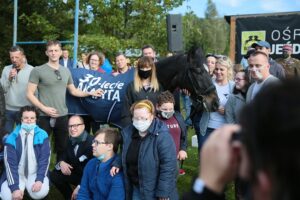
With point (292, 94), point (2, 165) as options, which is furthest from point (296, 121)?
→ point (2, 165)

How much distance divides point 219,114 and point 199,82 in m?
0.54

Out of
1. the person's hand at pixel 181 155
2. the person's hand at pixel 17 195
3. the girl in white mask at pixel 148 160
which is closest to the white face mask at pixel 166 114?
the person's hand at pixel 181 155

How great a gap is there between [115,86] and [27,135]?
1.44 meters

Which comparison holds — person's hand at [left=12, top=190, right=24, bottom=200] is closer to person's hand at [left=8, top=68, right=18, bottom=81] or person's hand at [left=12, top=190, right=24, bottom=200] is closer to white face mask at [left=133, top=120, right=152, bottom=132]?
white face mask at [left=133, top=120, right=152, bottom=132]

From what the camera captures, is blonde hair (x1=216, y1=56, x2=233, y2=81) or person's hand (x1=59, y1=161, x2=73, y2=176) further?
blonde hair (x1=216, y1=56, x2=233, y2=81)

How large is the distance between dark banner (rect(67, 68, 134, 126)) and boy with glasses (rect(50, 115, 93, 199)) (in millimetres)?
827

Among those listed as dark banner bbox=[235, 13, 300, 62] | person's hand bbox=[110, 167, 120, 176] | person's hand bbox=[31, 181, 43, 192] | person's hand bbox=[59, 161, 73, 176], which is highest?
dark banner bbox=[235, 13, 300, 62]

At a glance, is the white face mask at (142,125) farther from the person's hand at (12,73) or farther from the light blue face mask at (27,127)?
the person's hand at (12,73)

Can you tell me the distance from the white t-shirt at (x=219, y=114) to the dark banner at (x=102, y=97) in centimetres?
114

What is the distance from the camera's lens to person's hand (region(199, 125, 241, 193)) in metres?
0.91

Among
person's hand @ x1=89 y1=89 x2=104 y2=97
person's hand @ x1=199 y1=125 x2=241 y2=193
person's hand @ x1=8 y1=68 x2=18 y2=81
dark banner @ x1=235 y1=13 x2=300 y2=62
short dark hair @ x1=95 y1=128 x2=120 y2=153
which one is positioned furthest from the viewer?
dark banner @ x1=235 y1=13 x2=300 y2=62

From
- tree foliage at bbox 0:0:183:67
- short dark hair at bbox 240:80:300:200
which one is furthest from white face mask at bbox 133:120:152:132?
tree foliage at bbox 0:0:183:67

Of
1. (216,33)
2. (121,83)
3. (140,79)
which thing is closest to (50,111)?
(121,83)

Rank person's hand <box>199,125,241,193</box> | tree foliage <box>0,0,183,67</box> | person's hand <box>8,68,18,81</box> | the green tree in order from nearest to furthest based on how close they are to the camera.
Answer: person's hand <box>199,125,241,193</box> < person's hand <box>8,68,18,81</box> < tree foliage <box>0,0,183,67</box> < the green tree
